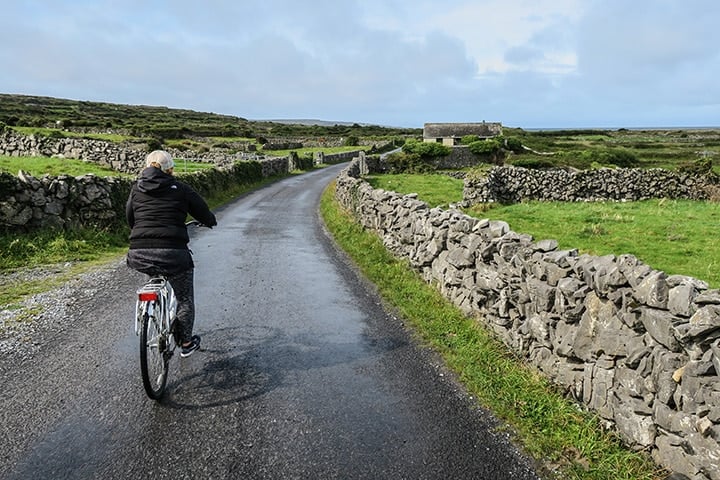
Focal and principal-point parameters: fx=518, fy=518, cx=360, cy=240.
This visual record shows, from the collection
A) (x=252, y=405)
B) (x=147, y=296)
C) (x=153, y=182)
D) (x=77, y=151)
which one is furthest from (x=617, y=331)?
(x=77, y=151)

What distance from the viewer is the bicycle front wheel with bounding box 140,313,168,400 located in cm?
516

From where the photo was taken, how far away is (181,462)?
434 cm

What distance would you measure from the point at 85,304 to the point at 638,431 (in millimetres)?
8182

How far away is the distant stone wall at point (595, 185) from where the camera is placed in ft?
88.3

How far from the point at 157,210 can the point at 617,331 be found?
4877mm

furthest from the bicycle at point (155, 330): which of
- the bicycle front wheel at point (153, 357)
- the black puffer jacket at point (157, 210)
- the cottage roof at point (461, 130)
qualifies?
the cottage roof at point (461, 130)

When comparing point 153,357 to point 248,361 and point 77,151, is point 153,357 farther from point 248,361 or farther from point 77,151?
point 77,151

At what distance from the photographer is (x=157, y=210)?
225 inches

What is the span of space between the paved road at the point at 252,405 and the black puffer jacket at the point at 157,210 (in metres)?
1.61

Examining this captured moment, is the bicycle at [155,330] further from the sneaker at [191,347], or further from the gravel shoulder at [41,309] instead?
the gravel shoulder at [41,309]

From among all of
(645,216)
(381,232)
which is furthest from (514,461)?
(645,216)

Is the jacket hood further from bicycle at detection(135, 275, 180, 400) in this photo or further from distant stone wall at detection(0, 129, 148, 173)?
distant stone wall at detection(0, 129, 148, 173)

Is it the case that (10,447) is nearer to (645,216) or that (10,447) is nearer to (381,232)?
(381,232)

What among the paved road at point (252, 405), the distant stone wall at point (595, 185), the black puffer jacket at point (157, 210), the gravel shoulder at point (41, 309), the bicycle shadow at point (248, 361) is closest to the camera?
the paved road at point (252, 405)
